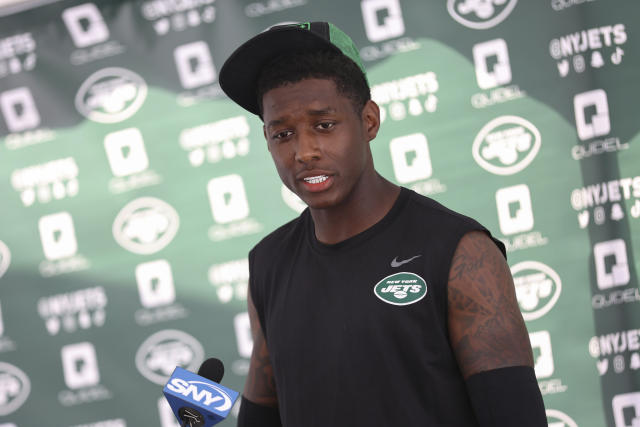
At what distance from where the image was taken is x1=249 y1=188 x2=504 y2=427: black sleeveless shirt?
3.10 ft

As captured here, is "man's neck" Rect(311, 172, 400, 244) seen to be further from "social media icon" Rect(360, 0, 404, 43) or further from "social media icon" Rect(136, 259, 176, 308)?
"social media icon" Rect(136, 259, 176, 308)

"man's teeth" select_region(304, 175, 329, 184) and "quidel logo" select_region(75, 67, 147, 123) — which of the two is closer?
"man's teeth" select_region(304, 175, 329, 184)

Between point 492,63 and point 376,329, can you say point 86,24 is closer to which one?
point 492,63

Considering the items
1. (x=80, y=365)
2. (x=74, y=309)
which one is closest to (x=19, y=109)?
(x=74, y=309)

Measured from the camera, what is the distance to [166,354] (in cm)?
255

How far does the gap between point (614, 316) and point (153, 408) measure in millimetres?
1703

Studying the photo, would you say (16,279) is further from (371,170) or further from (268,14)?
(371,170)

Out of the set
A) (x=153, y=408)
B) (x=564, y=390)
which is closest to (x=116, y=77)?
(x=153, y=408)

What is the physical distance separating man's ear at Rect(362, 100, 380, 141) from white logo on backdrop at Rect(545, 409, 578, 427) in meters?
1.56

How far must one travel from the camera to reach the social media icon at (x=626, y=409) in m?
2.20

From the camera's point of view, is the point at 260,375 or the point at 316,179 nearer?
the point at 316,179

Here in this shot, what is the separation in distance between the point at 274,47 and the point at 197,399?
547 millimetres

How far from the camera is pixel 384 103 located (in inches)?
94.8

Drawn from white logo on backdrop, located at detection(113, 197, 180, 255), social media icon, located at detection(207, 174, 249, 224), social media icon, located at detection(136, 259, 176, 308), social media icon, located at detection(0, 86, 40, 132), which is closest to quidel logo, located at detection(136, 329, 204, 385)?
social media icon, located at detection(136, 259, 176, 308)
